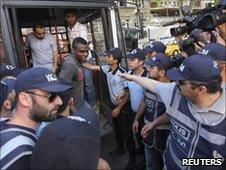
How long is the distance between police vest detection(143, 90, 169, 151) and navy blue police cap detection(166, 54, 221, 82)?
1.22 metres

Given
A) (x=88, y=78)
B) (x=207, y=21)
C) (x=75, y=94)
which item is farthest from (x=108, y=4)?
(x=207, y=21)

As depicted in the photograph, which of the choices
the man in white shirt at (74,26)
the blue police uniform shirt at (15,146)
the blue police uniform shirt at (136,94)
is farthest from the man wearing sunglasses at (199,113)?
the man in white shirt at (74,26)

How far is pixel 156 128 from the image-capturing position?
3875 mm

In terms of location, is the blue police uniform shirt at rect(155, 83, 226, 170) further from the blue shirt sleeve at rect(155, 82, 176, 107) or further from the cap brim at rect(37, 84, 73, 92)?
the cap brim at rect(37, 84, 73, 92)

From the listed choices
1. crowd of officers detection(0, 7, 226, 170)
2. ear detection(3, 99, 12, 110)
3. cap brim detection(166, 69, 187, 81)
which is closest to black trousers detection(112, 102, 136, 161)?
crowd of officers detection(0, 7, 226, 170)

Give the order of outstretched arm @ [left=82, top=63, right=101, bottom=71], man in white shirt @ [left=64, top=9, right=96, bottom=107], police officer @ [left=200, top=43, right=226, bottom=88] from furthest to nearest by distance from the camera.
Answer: man in white shirt @ [left=64, top=9, right=96, bottom=107], outstretched arm @ [left=82, top=63, right=101, bottom=71], police officer @ [left=200, top=43, right=226, bottom=88]

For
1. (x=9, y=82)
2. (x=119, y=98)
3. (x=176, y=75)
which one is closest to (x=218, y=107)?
(x=176, y=75)

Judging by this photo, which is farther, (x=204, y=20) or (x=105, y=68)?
(x=105, y=68)

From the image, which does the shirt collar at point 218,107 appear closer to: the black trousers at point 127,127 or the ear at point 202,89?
the ear at point 202,89

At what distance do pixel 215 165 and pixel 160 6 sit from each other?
40.8 metres

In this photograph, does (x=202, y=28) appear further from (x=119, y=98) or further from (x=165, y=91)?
(x=119, y=98)

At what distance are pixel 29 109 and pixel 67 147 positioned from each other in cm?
77

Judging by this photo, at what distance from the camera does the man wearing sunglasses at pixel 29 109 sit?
207cm

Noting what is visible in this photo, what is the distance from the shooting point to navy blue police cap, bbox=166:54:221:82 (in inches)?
101
